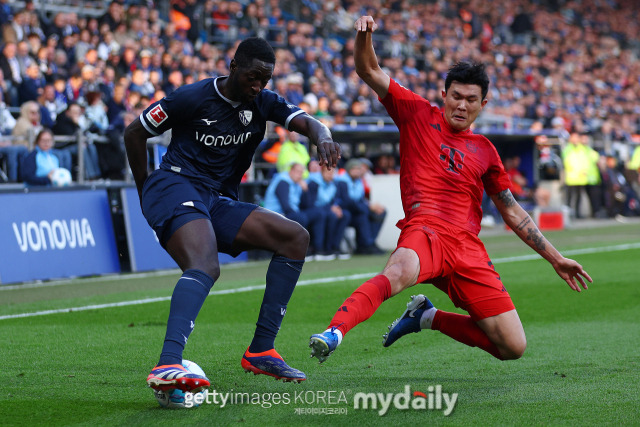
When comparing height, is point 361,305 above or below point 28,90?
above

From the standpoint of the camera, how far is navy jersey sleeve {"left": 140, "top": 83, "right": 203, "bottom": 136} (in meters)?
5.62

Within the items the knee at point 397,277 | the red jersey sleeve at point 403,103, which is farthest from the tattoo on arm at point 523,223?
the knee at point 397,277

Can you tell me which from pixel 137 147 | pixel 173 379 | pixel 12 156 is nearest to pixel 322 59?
pixel 12 156

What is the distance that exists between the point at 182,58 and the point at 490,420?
15798 millimetres

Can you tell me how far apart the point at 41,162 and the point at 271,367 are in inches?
337

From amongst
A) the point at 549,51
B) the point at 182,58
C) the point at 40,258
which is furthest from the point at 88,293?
the point at 549,51

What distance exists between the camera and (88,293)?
36.7 feet

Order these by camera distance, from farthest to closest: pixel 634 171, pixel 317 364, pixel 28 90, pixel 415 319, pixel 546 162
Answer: pixel 634 171 < pixel 546 162 < pixel 28 90 < pixel 317 364 < pixel 415 319

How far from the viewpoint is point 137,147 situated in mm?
5828

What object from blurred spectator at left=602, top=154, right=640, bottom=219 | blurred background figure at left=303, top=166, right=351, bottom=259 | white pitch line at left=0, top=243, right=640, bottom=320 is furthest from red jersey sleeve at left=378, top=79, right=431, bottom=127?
blurred spectator at left=602, top=154, right=640, bottom=219

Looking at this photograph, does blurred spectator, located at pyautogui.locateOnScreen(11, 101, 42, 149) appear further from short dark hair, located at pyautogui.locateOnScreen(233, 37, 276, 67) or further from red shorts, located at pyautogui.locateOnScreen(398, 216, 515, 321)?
red shorts, located at pyautogui.locateOnScreen(398, 216, 515, 321)
